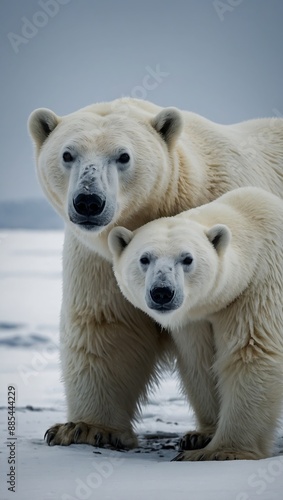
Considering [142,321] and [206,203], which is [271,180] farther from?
[142,321]

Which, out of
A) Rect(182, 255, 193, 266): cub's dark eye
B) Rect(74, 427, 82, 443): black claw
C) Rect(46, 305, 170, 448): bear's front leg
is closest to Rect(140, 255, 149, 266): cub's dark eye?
Rect(182, 255, 193, 266): cub's dark eye

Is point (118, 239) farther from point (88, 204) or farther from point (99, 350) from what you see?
point (99, 350)

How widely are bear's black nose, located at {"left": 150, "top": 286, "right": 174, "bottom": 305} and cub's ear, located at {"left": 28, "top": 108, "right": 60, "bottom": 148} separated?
4.39 ft

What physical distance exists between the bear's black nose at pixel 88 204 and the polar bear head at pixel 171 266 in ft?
0.68

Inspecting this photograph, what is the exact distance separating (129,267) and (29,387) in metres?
4.19

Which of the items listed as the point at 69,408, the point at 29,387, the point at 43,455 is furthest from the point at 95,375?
the point at 29,387

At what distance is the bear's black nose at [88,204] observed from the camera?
558 cm

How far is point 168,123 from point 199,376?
148 centimetres

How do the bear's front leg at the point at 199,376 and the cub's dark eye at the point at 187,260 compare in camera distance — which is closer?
the cub's dark eye at the point at 187,260

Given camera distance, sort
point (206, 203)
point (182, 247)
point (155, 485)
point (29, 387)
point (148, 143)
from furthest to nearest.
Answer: point (29, 387) → point (206, 203) → point (148, 143) → point (182, 247) → point (155, 485)

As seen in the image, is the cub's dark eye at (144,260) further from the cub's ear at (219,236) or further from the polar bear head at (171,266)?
the cub's ear at (219,236)

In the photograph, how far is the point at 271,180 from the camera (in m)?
6.88

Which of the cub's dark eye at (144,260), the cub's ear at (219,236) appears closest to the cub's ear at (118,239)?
the cub's dark eye at (144,260)

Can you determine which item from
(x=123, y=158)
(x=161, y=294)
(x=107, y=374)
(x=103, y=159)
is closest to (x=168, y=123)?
(x=123, y=158)
